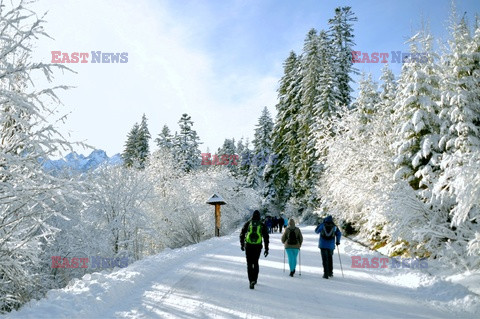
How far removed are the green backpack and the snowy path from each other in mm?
1135

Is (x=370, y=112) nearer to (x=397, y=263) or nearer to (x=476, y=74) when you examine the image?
(x=476, y=74)

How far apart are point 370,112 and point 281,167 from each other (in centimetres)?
2155

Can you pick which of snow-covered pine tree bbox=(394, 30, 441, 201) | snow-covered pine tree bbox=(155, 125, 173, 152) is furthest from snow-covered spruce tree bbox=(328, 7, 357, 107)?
snow-covered pine tree bbox=(155, 125, 173, 152)

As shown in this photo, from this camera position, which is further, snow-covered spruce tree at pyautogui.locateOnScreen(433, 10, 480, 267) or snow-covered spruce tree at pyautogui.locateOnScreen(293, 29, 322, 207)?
snow-covered spruce tree at pyautogui.locateOnScreen(293, 29, 322, 207)

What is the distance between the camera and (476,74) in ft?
42.1

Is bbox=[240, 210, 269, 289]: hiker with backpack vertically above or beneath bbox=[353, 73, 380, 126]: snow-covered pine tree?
beneath

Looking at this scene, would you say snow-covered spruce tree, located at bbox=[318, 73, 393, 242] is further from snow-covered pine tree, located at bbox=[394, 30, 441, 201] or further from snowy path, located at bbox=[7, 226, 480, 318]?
snowy path, located at bbox=[7, 226, 480, 318]

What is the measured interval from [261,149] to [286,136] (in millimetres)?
12177

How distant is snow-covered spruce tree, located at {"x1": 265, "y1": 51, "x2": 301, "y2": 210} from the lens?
4056 centimetres

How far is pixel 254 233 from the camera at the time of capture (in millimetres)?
8969

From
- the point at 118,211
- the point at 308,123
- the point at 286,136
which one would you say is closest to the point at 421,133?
the point at 118,211

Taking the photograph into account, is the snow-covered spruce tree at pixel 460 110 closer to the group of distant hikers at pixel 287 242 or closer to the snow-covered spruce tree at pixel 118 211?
the group of distant hikers at pixel 287 242

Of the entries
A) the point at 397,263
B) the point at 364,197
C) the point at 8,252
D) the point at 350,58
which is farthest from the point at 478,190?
the point at 350,58

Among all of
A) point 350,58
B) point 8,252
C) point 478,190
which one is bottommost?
point 8,252
